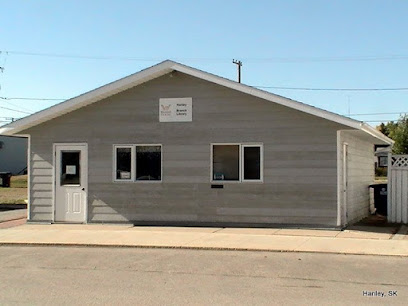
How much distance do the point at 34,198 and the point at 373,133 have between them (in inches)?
397

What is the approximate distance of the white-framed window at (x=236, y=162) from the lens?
49.1 ft

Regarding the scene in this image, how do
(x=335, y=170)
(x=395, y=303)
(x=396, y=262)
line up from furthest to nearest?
(x=335, y=170)
(x=396, y=262)
(x=395, y=303)

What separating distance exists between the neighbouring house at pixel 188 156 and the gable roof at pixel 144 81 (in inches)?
1.1

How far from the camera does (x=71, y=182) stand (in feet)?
53.8

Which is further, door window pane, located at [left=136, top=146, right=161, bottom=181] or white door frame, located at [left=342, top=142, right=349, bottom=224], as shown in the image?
door window pane, located at [left=136, top=146, right=161, bottom=181]

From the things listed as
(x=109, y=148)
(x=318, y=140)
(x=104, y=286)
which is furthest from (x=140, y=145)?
(x=104, y=286)

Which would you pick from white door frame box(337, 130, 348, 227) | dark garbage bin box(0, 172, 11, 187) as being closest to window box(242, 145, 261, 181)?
white door frame box(337, 130, 348, 227)

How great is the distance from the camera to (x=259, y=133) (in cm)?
1489

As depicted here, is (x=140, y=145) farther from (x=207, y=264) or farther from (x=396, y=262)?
(x=396, y=262)

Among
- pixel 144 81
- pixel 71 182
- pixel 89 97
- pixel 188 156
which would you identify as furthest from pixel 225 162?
pixel 71 182

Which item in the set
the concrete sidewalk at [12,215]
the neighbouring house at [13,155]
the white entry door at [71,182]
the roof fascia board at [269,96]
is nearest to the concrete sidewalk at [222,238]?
the white entry door at [71,182]

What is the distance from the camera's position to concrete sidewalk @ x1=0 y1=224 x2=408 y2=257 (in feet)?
37.5

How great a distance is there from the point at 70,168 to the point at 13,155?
157 feet

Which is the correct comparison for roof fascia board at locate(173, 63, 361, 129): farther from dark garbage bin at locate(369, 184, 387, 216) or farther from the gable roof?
dark garbage bin at locate(369, 184, 387, 216)
